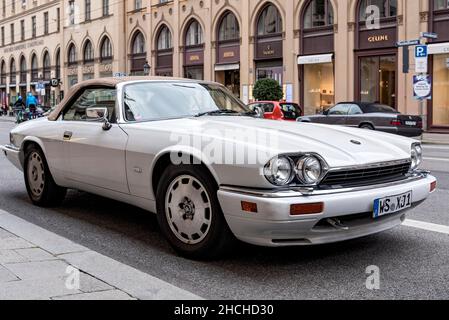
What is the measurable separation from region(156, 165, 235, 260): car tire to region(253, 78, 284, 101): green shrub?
24.2 meters

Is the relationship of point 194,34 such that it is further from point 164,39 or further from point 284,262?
point 284,262

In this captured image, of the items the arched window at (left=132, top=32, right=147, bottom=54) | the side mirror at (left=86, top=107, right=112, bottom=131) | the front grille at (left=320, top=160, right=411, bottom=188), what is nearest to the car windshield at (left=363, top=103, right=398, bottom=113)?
the front grille at (left=320, top=160, right=411, bottom=188)

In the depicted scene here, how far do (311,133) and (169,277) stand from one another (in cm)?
162

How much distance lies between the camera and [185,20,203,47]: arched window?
120 ft

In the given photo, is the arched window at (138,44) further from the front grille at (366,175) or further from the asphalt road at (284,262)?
the front grille at (366,175)

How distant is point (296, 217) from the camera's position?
377 cm

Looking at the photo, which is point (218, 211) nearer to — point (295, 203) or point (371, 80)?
point (295, 203)

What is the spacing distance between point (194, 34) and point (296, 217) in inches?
1352

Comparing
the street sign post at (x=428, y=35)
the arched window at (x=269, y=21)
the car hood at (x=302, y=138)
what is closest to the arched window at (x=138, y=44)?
the arched window at (x=269, y=21)

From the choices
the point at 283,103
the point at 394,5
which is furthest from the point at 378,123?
the point at 394,5

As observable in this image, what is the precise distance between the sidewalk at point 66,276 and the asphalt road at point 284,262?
23 cm

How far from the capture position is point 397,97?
2533cm
